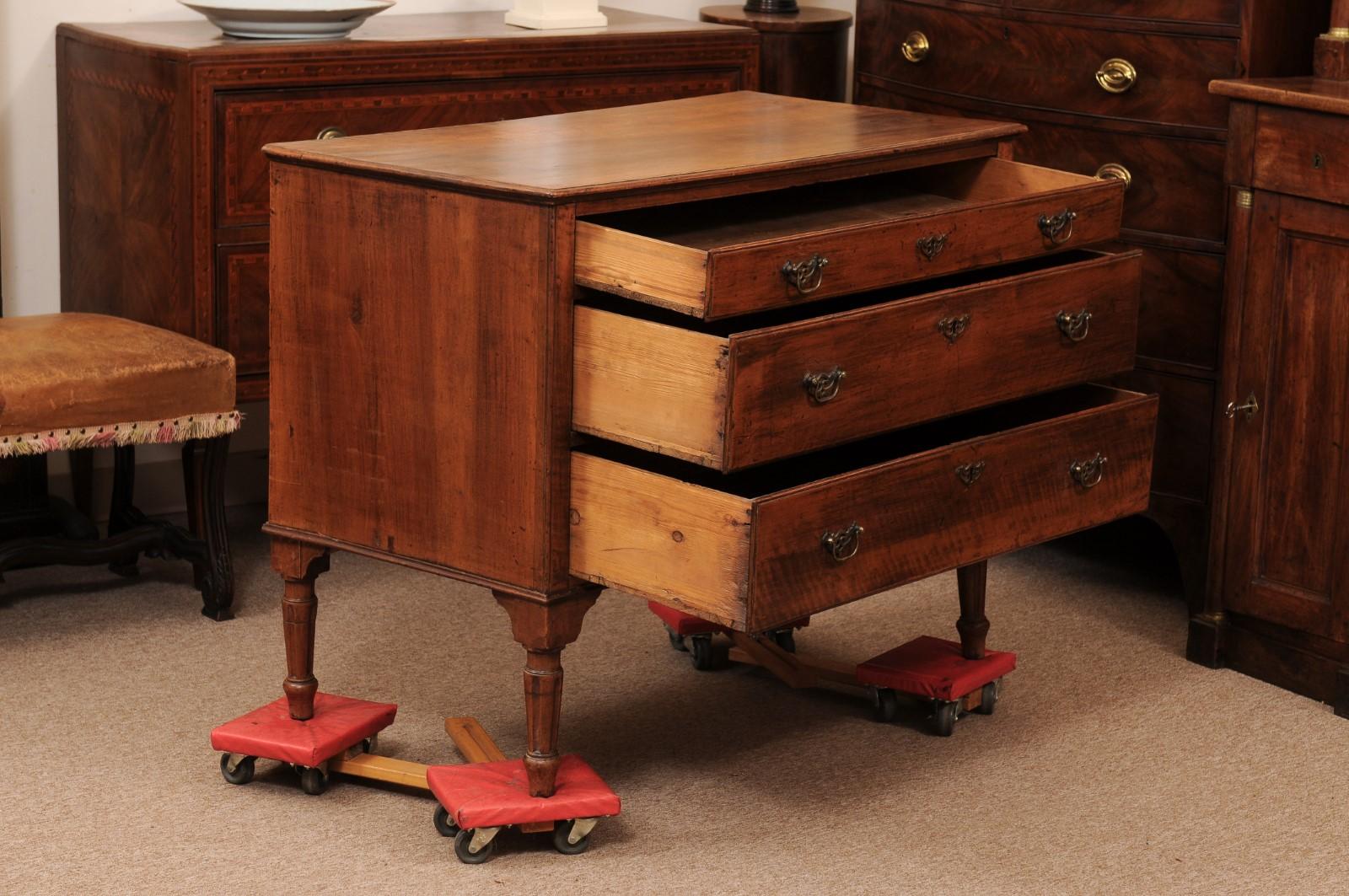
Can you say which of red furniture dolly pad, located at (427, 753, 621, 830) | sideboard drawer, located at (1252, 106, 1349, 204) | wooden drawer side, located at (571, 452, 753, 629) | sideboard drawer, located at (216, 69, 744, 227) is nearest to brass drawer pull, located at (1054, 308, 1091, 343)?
sideboard drawer, located at (1252, 106, 1349, 204)

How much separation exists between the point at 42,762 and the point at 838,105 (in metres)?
1.50

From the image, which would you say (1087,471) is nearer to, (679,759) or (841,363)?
(841,363)

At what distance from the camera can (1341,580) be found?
283cm

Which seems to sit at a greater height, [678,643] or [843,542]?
[843,542]

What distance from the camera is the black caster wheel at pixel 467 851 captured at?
2285 mm

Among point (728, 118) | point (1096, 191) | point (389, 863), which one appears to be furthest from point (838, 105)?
point (389, 863)

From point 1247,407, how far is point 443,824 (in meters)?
1.45

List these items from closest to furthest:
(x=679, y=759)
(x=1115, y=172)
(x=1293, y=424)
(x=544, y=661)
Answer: (x=544, y=661) < (x=679, y=759) < (x=1293, y=424) < (x=1115, y=172)

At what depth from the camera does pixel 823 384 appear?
212 centimetres

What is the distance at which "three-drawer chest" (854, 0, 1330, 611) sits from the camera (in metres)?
3.02

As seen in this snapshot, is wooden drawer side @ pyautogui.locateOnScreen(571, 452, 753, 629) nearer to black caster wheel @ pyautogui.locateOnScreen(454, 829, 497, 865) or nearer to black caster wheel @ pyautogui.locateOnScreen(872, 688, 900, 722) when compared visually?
black caster wheel @ pyautogui.locateOnScreen(454, 829, 497, 865)

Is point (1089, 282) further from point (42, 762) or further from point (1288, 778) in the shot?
point (42, 762)

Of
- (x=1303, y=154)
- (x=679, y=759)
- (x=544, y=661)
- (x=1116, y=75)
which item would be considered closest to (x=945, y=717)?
(x=679, y=759)

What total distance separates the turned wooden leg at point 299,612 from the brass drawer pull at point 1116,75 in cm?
159
